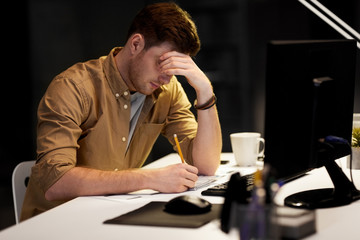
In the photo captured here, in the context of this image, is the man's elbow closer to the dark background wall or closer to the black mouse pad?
the black mouse pad

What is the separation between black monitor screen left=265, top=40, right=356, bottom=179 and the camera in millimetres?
1269

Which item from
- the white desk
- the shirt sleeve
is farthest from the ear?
the white desk

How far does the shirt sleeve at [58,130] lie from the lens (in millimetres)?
1731

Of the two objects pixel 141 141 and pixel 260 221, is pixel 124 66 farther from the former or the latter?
pixel 260 221

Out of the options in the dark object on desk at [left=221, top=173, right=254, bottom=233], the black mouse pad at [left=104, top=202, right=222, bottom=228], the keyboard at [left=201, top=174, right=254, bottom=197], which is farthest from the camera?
the keyboard at [left=201, top=174, right=254, bottom=197]

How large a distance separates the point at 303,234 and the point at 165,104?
1.24m

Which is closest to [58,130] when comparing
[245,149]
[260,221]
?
[245,149]

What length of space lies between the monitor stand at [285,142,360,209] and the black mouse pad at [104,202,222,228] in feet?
0.78

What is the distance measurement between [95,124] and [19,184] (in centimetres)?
41

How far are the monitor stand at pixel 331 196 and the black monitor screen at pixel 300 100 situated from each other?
3.5 inches

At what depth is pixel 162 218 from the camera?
134 cm

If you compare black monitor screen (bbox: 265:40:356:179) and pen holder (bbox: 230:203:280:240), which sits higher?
black monitor screen (bbox: 265:40:356:179)

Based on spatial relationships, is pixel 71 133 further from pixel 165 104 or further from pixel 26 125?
pixel 26 125

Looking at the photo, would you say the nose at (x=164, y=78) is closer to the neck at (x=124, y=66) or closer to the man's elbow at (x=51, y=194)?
the neck at (x=124, y=66)
